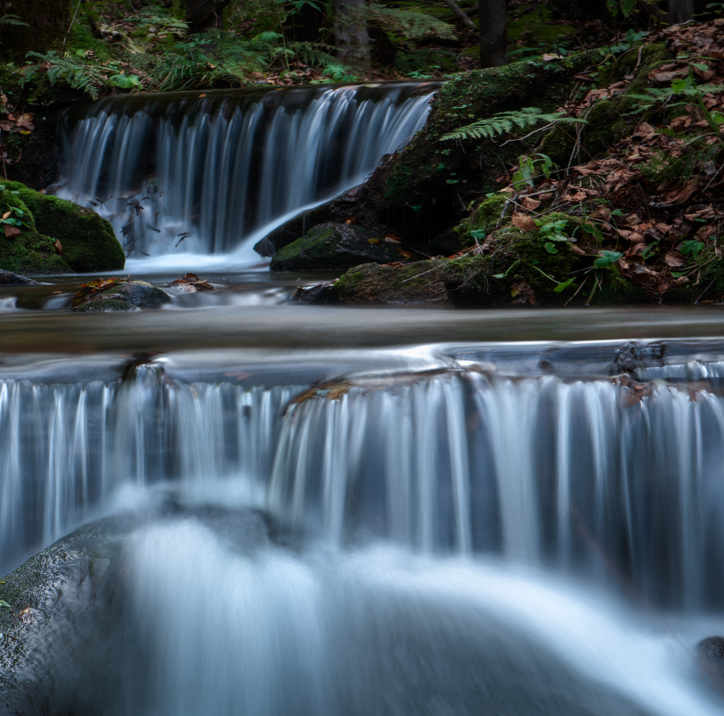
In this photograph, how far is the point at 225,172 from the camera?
8828 millimetres

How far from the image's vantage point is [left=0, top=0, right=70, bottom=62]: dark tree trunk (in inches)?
426

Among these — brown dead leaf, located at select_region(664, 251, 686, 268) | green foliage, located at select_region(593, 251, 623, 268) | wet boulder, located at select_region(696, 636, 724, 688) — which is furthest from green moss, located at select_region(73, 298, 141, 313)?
wet boulder, located at select_region(696, 636, 724, 688)

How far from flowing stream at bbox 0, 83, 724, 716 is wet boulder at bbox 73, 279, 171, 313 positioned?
59.4 inches

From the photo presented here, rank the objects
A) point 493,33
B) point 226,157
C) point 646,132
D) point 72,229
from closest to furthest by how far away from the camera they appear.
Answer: point 646,132
point 72,229
point 226,157
point 493,33

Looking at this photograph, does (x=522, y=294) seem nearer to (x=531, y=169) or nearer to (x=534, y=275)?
(x=534, y=275)

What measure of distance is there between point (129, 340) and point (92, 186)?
6841mm

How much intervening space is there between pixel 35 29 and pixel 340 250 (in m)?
7.75

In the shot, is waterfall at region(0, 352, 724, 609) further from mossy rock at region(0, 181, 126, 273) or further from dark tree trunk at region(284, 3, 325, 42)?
dark tree trunk at region(284, 3, 325, 42)

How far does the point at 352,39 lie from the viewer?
12430 mm

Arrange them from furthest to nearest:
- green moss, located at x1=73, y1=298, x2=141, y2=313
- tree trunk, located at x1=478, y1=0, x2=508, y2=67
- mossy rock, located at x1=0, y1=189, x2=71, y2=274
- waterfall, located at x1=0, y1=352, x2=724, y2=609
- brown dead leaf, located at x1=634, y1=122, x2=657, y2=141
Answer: tree trunk, located at x1=478, y1=0, x2=508, y2=67
mossy rock, located at x1=0, y1=189, x2=71, y2=274
brown dead leaf, located at x1=634, y1=122, x2=657, y2=141
green moss, located at x1=73, y1=298, x2=141, y2=313
waterfall, located at x1=0, y1=352, x2=724, y2=609

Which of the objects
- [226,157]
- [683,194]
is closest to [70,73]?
[226,157]

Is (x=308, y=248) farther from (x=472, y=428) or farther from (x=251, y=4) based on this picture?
(x=251, y=4)

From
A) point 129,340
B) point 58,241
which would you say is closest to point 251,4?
point 58,241

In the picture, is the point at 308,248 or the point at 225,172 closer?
the point at 308,248
